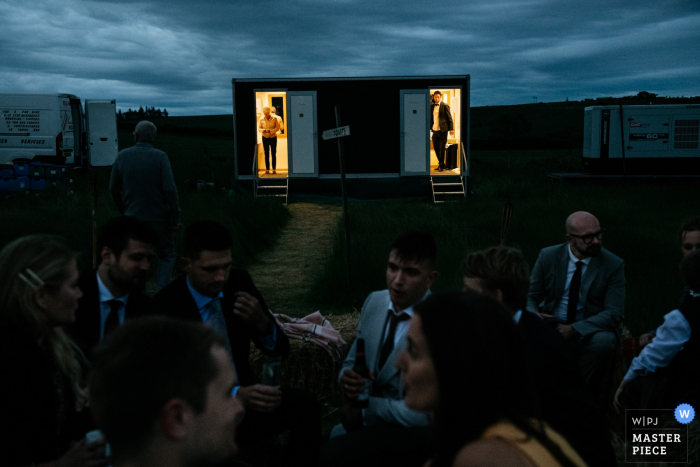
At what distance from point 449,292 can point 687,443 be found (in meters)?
2.30

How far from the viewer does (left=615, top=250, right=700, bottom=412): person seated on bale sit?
10.1ft

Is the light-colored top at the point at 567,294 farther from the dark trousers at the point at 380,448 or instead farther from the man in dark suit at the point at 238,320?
the man in dark suit at the point at 238,320

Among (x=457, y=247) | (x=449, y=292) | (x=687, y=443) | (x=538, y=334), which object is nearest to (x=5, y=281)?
(x=449, y=292)

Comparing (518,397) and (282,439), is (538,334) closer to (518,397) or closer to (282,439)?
(518,397)

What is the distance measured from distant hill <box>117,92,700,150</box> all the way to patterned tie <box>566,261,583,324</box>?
3233 centimetres

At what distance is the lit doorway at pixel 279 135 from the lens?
17484 millimetres

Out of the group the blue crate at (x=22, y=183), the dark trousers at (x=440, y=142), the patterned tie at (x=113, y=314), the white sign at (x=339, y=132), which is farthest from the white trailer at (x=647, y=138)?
the patterned tie at (x=113, y=314)

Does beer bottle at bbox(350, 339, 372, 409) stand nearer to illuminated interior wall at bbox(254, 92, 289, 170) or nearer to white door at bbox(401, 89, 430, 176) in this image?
white door at bbox(401, 89, 430, 176)

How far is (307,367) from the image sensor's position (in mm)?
4602

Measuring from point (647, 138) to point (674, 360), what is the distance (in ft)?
60.5

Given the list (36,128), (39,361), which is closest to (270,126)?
(36,128)

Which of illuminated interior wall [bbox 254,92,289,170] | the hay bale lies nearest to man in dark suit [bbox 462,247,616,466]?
the hay bale

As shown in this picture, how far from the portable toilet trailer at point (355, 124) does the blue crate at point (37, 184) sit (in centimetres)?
509

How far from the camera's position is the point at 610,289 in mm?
4445
